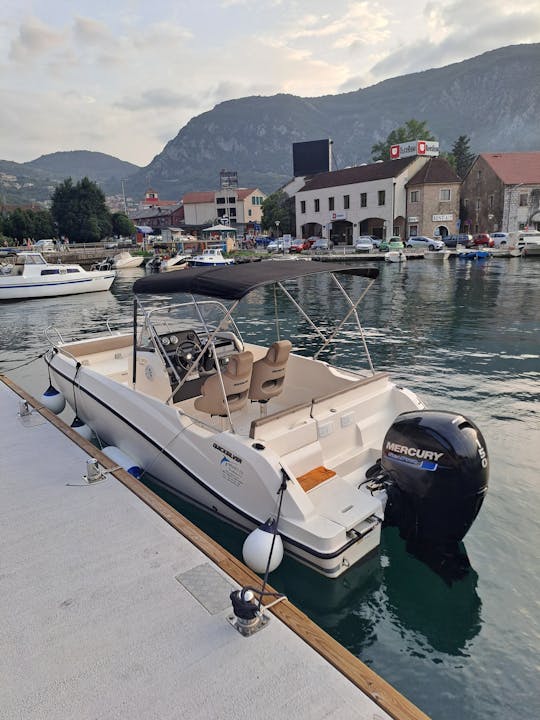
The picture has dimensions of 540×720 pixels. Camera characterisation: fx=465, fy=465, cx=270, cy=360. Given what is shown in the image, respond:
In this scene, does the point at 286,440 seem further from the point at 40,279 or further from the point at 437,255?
the point at 437,255

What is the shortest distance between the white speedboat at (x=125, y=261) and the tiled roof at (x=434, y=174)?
112 feet

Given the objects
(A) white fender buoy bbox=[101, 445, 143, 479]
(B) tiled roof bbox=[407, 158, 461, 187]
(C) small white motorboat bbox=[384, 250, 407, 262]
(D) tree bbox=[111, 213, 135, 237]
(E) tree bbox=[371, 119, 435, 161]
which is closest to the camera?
(A) white fender buoy bbox=[101, 445, 143, 479]

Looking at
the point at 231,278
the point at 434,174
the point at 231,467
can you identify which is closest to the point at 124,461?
the point at 231,467

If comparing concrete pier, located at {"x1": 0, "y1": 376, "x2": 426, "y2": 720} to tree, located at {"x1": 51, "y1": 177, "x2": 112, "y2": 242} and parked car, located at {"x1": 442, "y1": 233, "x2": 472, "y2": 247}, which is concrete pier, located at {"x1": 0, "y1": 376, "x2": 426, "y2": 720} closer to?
parked car, located at {"x1": 442, "y1": 233, "x2": 472, "y2": 247}

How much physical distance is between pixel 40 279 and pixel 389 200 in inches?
1690

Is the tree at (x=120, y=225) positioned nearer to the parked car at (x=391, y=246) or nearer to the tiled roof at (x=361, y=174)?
the tiled roof at (x=361, y=174)

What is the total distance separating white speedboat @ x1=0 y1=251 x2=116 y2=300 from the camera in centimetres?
2933

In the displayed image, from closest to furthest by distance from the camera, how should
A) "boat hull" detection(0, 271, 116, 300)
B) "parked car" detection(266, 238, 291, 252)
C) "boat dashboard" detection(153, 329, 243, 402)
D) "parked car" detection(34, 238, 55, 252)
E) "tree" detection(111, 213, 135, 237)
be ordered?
1. "boat dashboard" detection(153, 329, 243, 402)
2. "boat hull" detection(0, 271, 116, 300)
3. "parked car" detection(34, 238, 55, 252)
4. "parked car" detection(266, 238, 291, 252)
5. "tree" detection(111, 213, 135, 237)

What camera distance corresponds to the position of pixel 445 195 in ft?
184

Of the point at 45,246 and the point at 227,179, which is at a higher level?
the point at 227,179

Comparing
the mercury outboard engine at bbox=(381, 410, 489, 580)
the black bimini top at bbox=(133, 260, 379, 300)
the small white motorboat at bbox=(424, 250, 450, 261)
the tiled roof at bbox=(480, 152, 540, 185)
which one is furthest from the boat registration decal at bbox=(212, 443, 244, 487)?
the tiled roof at bbox=(480, 152, 540, 185)

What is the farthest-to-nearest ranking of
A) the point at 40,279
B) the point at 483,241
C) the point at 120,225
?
the point at 120,225 < the point at 483,241 < the point at 40,279

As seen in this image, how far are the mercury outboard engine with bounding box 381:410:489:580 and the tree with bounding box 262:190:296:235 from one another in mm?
70515

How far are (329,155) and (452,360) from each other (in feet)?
257
